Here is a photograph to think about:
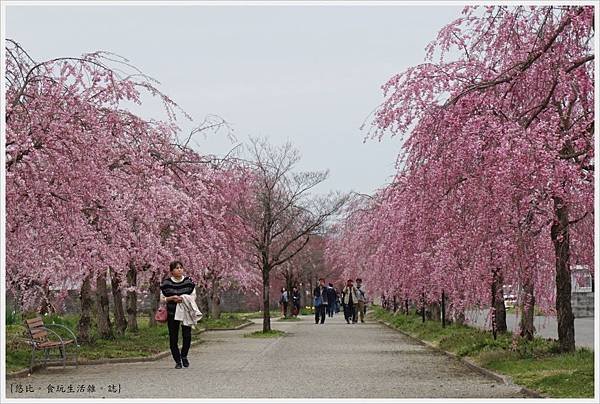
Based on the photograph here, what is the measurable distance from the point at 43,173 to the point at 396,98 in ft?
15.4

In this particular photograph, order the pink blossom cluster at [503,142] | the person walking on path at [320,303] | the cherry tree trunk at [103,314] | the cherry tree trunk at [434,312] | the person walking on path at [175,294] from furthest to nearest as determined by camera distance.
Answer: the person walking on path at [320,303] → the cherry tree trunk at [434,312] → the cherry tree trunk at [103,314] → the person walking on path at [175,294] → the pink blossom cluster at [503,142]

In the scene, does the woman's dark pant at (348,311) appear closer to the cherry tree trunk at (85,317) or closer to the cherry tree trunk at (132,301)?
the cherry tree trunk at (132,301)

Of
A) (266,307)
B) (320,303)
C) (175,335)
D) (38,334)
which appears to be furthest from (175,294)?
(320,303)

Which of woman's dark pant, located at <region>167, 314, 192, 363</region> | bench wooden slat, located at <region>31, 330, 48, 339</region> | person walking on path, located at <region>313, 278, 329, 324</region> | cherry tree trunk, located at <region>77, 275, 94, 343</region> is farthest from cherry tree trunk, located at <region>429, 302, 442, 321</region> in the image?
bench wooden slat, located at <region>31, 330, 48, 339</region>

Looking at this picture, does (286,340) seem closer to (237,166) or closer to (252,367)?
(237,166)

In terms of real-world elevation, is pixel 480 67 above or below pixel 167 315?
above

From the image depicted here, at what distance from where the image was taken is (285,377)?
14.2 metres

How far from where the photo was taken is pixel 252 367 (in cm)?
Answer: 1644

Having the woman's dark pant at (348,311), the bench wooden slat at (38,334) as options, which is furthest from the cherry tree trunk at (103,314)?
the woman's dark pant at (348,311)

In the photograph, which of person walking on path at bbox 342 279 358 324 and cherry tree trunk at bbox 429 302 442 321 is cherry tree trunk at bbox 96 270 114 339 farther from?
person walking on path at bbox 342 279 358 324

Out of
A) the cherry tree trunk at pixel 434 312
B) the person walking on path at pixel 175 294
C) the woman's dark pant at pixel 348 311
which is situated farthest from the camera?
the woman's dark pant at pixel 348 311

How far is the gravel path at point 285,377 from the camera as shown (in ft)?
39.3

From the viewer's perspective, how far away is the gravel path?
11977mm

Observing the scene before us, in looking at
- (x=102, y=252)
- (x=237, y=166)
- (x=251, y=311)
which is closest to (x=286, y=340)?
(x=237, y=166)
